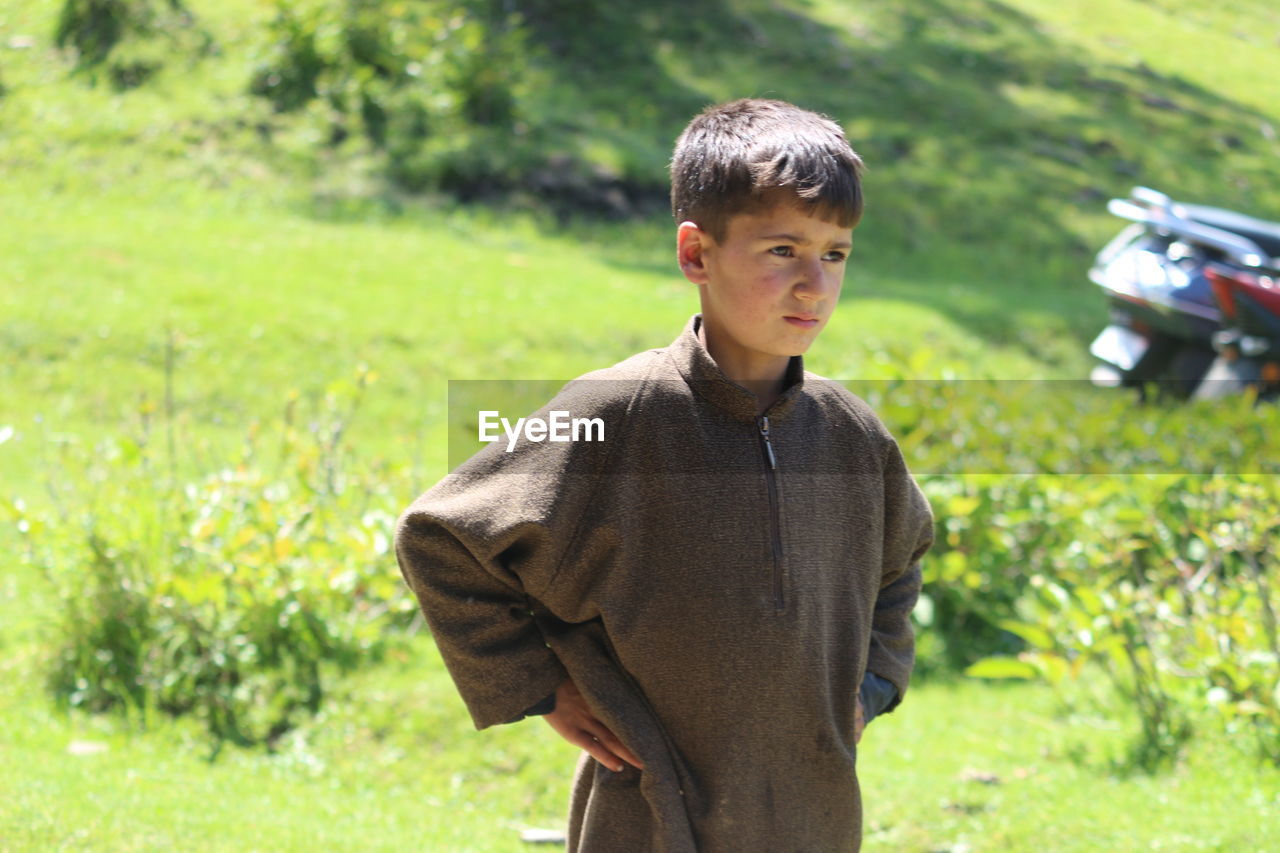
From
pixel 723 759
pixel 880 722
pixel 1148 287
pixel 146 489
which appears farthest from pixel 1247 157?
pixel 723 759

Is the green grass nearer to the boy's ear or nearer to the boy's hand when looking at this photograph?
the boy's hand

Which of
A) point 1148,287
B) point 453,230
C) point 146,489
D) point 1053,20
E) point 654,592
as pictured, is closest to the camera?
point 654,592

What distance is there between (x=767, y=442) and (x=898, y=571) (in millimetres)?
421

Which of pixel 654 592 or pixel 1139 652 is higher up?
pixel 654 592

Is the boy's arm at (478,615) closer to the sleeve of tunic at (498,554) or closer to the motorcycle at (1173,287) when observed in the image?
the sleeve of tunic at (498,554)

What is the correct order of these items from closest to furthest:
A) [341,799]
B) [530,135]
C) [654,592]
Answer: [654,592] → [341,799] → [530,135]

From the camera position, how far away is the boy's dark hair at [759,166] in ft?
6.23

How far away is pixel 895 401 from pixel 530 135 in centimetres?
801

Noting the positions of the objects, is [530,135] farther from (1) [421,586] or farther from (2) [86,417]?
(1) [421,586]

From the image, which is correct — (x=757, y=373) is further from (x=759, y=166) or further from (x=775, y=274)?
(x=759, y=166)

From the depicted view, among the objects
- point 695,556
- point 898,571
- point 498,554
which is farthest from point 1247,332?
point 498,554

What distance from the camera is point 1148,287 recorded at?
8.69 meters

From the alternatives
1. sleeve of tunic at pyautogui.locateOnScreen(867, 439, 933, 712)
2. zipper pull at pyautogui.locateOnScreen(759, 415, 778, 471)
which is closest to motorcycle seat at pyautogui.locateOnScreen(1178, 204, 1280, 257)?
sleeve of tunic at pyautogui.locateOnScreen(867, 439, 933, 712)

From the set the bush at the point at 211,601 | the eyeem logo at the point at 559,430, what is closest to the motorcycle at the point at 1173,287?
the bush at the point at 211,601
